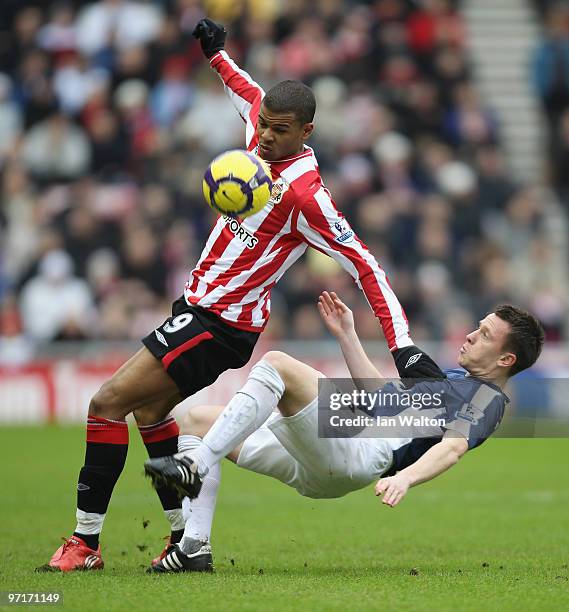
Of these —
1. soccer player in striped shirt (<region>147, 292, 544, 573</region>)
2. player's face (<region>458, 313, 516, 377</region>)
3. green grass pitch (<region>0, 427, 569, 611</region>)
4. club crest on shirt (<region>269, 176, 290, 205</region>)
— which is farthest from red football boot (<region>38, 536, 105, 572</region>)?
player's face (<region>458, 313, 516, 377</region>)

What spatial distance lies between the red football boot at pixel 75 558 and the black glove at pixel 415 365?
5.94 feet

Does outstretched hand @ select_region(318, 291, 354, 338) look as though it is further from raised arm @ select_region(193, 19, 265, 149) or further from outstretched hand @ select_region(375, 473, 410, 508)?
outstretched hand @ select_region(375, 473, 410, 508)

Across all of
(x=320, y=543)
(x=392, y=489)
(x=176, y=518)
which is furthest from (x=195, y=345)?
(x=320, y=543)

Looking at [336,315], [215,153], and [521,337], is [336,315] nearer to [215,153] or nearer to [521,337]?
[521,337]

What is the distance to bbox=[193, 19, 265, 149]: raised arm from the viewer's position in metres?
6.80

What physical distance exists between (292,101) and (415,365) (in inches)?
57.0

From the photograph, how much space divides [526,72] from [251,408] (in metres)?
15.6

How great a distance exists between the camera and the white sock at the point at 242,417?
6.06m

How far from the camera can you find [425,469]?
5902 mm

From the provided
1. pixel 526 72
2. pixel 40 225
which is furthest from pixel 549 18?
pixel 40 225

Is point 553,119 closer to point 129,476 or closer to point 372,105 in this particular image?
point 372,105

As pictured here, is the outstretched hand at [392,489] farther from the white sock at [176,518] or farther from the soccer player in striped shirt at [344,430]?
the white sock at [176,518]

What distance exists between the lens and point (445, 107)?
1792 cm

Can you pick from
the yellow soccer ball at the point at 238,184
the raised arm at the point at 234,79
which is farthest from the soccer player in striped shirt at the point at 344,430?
the raised arm at the point at 234,79
